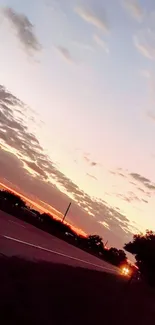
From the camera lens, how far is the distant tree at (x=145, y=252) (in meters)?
58.6

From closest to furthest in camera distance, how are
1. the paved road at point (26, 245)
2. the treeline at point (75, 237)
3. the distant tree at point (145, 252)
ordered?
the paved road at point (26, 245)
the distant tree at point (145, 252)
the treeline at point (75, 237)

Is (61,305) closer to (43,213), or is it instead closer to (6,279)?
(6,279)

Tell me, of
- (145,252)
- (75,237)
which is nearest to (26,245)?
(145,252)

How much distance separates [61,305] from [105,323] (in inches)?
86.8

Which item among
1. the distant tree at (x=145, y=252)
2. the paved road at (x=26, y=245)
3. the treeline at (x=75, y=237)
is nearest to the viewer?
the paved road at (x=26, y=245)

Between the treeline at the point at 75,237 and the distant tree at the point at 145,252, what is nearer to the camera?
the distant tree at the point at 145,252

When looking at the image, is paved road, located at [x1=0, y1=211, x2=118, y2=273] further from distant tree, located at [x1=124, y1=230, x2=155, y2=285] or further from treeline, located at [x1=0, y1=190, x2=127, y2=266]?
treeline, located at [x1=0, y1=190, x2=127, y2=266]

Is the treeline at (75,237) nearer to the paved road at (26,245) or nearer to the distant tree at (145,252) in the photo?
the distant tree at (145,252)

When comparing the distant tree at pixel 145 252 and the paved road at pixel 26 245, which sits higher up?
the distant tree at pixel 145 252

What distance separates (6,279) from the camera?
9711mm

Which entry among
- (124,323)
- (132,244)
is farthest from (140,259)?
(124,323)

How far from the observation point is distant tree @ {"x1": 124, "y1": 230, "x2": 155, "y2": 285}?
58.6 meters

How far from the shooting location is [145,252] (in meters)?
59.9

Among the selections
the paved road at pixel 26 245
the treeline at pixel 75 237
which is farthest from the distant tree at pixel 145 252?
the paved road at pixel 26 245
